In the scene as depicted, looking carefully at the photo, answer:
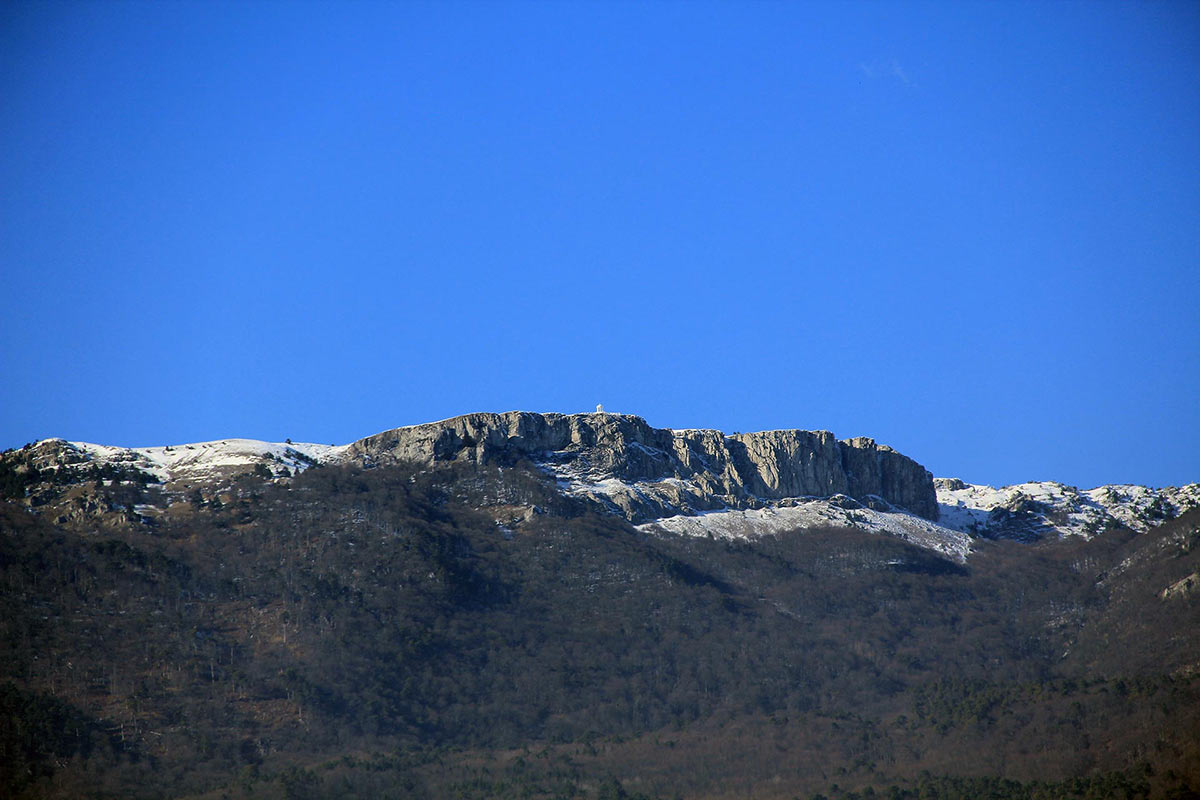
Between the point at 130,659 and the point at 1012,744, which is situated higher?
the point at 130,659

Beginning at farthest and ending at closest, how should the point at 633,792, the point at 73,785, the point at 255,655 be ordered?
the point at 255,655, the point at 633,792, the point at 73,785

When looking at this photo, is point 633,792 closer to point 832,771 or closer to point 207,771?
point 832,771

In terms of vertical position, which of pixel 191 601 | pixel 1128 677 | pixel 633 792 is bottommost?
pixel 633 792

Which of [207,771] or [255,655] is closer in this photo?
[207,771]

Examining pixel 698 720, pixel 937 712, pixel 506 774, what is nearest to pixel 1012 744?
pixel 937 712

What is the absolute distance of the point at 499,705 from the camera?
194 meters

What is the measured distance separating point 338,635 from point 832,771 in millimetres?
67883

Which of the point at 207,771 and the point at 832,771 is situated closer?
the point at 207,771

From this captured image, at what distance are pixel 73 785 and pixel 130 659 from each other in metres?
25.6

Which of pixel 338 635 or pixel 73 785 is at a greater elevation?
pixel 338 635

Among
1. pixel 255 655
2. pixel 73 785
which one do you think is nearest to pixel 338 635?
Result: pixel 255 655

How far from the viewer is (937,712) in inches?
7682

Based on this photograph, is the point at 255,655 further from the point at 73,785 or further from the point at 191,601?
the point at 73,785

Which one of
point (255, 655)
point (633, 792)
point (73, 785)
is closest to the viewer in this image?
point (73, 785)
